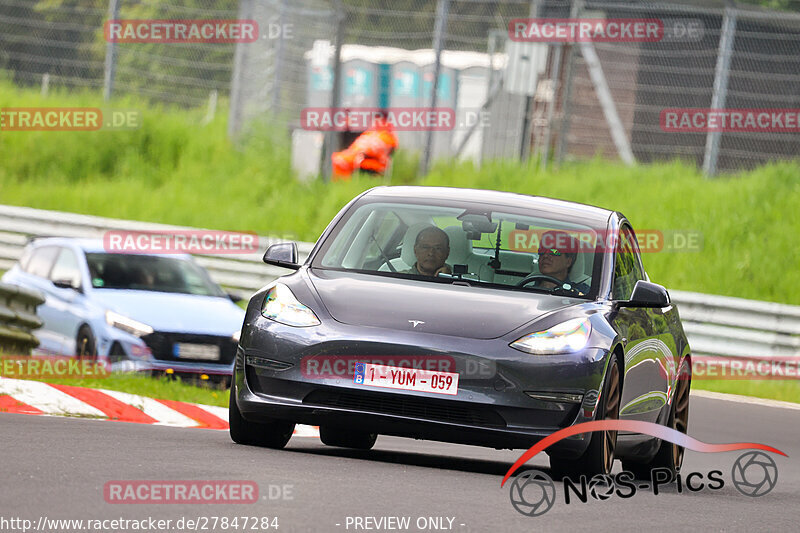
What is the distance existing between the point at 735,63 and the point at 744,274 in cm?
288

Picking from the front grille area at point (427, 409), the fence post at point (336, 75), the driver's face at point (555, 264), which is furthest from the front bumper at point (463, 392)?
the fence post at point (336, 75)

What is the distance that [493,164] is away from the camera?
23.6 m

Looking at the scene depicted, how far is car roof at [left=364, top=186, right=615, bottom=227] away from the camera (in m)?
9.22

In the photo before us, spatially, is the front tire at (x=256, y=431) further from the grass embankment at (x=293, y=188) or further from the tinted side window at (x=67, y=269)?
the grass embankment at (x=293, y=188)

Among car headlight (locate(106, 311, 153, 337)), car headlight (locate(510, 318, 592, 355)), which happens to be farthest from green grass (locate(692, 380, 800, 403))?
car headlight (locate(510, 318, 592, 355))

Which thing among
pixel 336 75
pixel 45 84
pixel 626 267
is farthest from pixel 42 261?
pixel 45 84

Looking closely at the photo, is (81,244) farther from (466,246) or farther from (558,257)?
(558,257)

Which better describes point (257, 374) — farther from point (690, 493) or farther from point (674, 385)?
point (674, 385)

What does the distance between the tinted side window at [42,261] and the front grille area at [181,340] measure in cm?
235

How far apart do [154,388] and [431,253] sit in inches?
166

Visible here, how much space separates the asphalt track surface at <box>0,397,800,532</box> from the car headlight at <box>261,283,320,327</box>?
26.8 inches

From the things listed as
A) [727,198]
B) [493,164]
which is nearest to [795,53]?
[727,198]

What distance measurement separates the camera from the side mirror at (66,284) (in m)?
15.8

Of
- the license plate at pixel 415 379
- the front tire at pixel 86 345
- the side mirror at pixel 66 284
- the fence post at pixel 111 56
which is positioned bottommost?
the front tire at pixel 86 345
